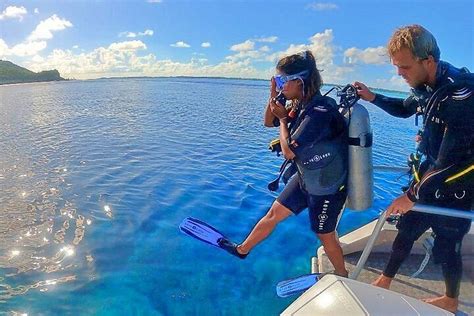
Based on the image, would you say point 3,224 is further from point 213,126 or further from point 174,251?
point 213,126

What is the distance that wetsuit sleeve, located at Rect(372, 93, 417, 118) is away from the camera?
11.7ft

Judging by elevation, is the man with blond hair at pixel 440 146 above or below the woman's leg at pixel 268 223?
above

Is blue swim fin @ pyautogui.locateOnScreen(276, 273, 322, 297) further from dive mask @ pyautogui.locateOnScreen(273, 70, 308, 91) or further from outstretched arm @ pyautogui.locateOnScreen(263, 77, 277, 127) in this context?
dive mask @ pyautogui.locateOnScreen(273, 70, 308, 91)

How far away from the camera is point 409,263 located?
13.6ft

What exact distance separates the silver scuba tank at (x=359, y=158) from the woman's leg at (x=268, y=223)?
71 cm

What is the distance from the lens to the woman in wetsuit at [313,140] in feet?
10.6

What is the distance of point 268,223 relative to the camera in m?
3.96

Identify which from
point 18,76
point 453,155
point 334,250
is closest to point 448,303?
point 334,250

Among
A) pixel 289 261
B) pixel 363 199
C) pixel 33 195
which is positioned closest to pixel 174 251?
pixel 289 261

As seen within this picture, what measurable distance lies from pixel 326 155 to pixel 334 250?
1.05m

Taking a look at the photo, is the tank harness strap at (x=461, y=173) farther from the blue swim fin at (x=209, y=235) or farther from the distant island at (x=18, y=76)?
the distant island at (x=18, y=76)

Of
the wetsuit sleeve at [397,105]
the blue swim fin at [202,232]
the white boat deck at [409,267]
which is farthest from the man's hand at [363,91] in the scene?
the blue swim fin at [202,232]

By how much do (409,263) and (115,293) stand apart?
3447mm

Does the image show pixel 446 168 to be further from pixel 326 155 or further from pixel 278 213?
pixel 278 213
